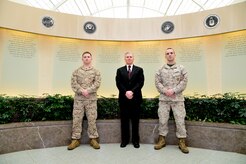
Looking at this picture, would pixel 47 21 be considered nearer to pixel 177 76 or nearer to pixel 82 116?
pixel 82 116

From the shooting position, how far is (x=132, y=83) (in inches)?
164

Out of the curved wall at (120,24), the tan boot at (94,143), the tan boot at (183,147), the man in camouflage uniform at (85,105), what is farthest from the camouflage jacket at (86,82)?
the curved wall at (120,24)

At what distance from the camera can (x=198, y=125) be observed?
406cm

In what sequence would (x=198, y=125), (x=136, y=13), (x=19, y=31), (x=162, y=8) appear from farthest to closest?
(x=136, y=13) < (x=162, y=8) < (x=19, y=31) < (x=198, y=125)

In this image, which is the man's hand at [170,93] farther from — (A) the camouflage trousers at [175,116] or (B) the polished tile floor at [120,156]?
(B) the polished tile floor at [120,156]

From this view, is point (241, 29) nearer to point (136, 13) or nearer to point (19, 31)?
point (19, 31)

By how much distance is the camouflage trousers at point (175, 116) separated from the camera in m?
3.86

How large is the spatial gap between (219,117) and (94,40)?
515 cm

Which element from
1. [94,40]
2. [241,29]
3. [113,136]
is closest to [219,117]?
[113,136]

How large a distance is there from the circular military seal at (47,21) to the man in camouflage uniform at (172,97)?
15.2ft

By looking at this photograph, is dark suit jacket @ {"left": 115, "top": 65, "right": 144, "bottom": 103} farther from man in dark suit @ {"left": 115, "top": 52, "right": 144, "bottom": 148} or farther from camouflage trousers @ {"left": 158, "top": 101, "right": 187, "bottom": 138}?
camouflage trousers @ {"left": 158, "top": 101, "right": 187, "bottom": 138}

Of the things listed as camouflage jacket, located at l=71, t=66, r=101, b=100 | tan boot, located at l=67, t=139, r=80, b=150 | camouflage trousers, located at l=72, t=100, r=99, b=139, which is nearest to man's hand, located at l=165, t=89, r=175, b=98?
camouflage jacket, located at l=71, t=66, r=101, b=100

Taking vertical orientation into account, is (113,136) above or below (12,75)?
below

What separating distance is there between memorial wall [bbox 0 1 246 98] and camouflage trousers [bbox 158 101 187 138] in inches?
136
